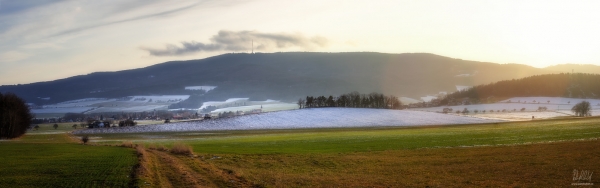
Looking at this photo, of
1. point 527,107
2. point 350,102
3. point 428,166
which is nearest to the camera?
point 428,166

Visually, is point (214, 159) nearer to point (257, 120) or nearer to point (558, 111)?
point (257, 120)

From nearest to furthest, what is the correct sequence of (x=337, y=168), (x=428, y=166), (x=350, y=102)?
(x=428, y=166), (x=337, y=168), (x=350, y=102)

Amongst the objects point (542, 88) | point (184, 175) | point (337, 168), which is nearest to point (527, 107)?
point (542, 88)

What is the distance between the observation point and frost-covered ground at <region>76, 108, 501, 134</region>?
94.1 metres

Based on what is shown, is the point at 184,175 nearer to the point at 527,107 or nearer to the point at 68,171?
the point at 68,171

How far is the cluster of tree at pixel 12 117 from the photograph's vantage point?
228 ft

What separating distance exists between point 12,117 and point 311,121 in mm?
57127

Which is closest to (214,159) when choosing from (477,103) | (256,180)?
(256,180)

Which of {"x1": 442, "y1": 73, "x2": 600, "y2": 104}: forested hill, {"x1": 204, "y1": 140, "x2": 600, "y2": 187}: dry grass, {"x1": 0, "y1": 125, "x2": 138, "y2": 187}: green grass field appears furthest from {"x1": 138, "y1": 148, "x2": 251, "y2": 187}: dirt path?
{"x1": 442, "y1": 73, "x2": 600, "y2": 104}: forested hill

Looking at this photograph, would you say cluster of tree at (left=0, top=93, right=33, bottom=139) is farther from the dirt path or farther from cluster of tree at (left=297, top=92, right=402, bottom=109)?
cluster of tree at (left=297, top=92, right=402, bottom=109)

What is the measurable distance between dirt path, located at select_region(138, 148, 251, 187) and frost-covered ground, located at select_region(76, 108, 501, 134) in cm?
6409

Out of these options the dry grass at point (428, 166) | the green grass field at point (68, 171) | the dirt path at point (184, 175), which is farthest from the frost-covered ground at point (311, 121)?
the dirt path at point (184, 175)

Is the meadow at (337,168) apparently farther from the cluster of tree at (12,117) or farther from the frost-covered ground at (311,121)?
the frost-covered ground at (311,121)

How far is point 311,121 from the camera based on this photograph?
104 meters
